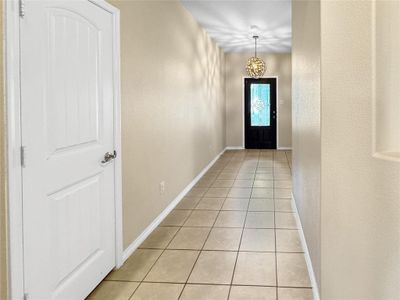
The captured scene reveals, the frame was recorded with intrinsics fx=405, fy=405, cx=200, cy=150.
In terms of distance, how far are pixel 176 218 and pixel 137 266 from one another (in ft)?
4.49

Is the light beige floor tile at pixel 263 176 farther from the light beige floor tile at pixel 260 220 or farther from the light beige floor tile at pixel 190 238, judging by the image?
the light beige floor tile at pixel 190 238

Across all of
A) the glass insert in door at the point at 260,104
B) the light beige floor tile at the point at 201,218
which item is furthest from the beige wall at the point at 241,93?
the light beige floor tile at the point at 201,218

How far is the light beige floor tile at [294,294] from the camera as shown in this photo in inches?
99.2

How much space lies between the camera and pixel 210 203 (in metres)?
5.07

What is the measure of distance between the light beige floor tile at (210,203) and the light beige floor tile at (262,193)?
504 millimetres

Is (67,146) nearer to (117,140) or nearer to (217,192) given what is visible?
(117,140)

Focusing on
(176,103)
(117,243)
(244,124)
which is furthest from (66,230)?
(244,124)

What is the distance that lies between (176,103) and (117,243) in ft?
8.27

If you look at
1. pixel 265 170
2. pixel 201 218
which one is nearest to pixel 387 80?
pixel 201 218

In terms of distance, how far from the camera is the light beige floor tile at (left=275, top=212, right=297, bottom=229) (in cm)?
403

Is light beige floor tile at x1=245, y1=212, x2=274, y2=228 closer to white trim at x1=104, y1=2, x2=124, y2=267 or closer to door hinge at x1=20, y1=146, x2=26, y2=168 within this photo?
→ white trim at x1=104, y1=2, x2=124, y2=267

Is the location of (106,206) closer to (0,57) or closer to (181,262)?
(181,262)

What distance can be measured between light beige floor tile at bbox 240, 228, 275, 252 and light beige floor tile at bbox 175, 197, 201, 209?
114 centimetres

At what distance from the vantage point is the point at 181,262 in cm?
314
